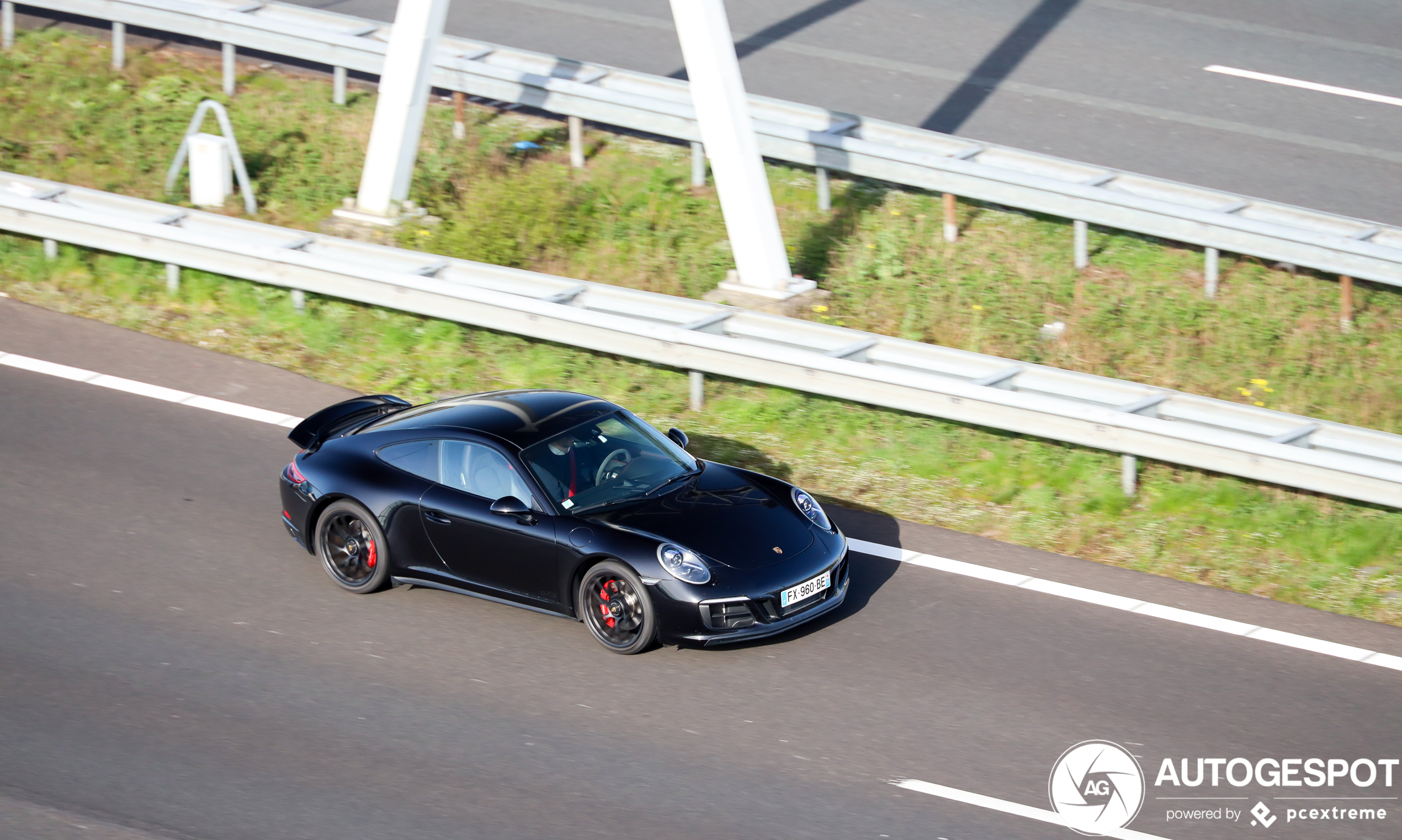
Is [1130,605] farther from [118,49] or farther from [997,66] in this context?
[118,49]

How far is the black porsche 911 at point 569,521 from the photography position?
310 inches

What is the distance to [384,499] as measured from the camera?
859 centimetres

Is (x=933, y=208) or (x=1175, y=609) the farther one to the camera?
(x=933, y=208)

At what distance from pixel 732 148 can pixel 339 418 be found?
4.13 meters

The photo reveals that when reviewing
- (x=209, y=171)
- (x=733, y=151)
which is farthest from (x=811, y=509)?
(x=209, y=171)

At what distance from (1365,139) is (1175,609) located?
8.24 meters

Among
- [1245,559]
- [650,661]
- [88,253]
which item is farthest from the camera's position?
[88,253]

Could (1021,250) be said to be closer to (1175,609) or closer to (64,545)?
(1175,609)

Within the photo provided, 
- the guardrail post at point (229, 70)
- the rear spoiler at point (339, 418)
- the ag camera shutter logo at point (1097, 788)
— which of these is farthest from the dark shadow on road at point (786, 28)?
the ag camera shutter logo at point (1097, 788)

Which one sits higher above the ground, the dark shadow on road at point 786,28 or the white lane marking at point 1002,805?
the dark shadow on road at point 786,28

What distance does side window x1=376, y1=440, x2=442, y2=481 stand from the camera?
28.2ft

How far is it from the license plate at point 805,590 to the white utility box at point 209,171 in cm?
847

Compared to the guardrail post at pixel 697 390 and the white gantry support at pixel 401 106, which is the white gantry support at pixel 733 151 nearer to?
the guardrail post at pixel 697 390

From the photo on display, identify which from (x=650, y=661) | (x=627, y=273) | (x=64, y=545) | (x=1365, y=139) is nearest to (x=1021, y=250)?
(x=627, y=273)
